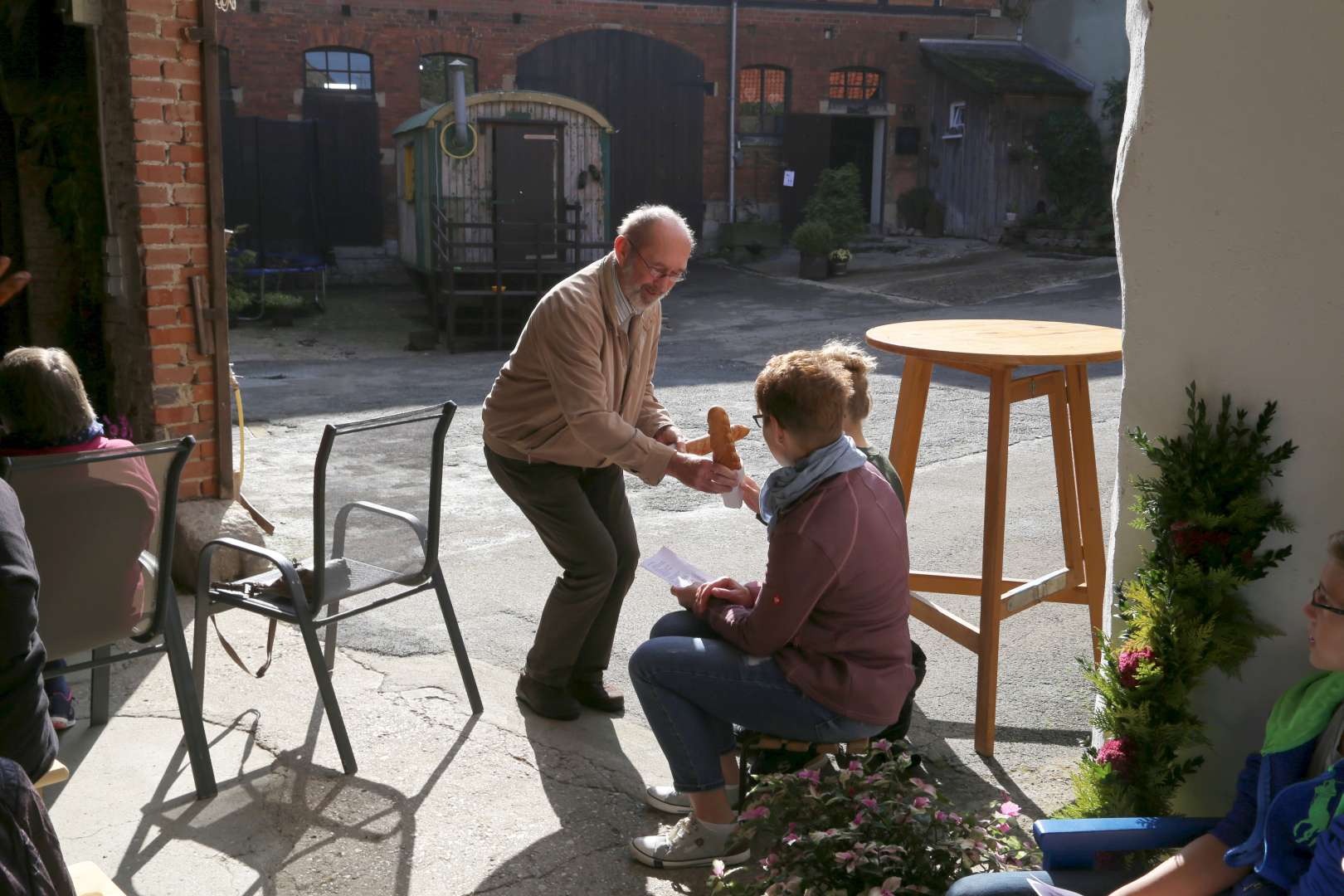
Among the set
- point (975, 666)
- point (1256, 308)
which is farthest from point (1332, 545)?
point (975, 666)

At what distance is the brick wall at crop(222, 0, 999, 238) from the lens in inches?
792

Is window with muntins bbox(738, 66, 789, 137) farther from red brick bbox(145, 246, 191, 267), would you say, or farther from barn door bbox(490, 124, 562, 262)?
red brick bbox(145, 246, 191, 267)

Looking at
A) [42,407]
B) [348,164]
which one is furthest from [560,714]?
[348,164]

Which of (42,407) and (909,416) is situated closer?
(42,407)

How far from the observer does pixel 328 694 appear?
11.6ft

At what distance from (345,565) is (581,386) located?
0.96 m

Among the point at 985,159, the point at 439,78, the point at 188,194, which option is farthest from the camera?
the point at 439,78

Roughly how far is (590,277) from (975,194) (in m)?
21.2

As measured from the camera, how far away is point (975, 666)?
4.77 metres

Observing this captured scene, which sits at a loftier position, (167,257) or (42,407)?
(167,257)

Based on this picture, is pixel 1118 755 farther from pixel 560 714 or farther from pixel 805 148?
pixel 805 148

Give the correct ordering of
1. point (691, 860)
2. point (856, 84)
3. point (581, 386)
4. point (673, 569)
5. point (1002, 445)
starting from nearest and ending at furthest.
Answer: point (691, 860) < point (673, 569) < point (581, 386) < point (1002, 445) < point (856, 84)

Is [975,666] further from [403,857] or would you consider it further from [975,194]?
[975,194]

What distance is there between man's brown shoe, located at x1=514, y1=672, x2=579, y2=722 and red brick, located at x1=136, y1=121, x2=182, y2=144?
9.22ft
